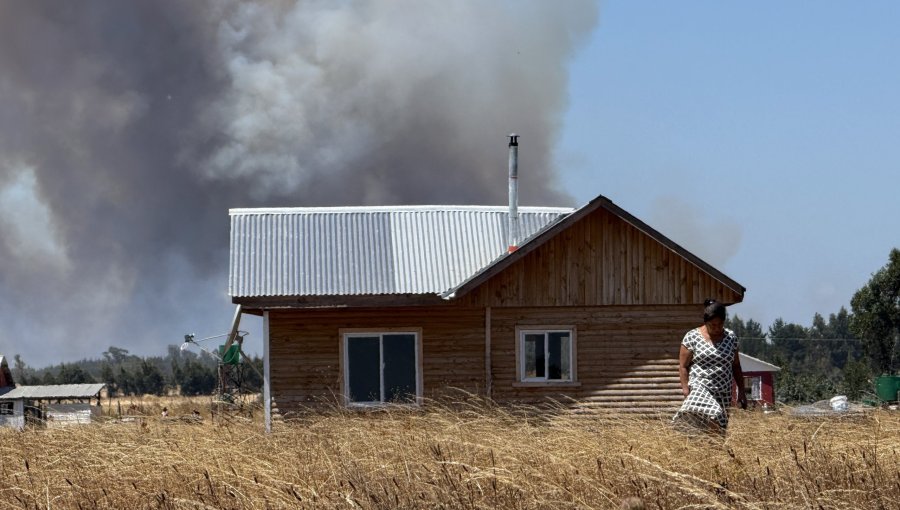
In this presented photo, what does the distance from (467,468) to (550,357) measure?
14.9 m

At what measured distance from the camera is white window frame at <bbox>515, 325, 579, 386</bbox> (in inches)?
904

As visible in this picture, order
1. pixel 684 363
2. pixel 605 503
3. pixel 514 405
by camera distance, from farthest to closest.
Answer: pixel 514 405, pixel 684 363, pixel 605 503

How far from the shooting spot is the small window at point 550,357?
23.1 meters

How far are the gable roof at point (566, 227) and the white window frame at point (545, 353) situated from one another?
1.35 m

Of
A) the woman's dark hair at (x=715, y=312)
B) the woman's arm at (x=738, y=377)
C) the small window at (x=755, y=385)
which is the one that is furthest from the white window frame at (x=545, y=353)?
the small window at (x=755, y=385)

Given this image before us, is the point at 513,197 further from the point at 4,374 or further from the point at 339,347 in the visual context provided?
the point at 4,374

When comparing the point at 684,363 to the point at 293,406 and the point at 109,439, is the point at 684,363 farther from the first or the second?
the point at 293,406

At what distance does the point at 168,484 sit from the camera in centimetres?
945

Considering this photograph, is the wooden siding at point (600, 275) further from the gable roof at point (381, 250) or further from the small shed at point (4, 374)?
the small shed at point (4, 374)

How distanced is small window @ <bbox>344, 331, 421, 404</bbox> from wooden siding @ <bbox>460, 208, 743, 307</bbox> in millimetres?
1500

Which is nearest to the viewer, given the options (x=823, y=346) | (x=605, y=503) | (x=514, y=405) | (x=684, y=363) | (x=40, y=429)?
(x=605, y=503)

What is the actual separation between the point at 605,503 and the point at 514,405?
47.6 ft

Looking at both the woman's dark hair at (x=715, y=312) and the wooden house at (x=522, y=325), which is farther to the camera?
the wooden house at (x=522, y=325)

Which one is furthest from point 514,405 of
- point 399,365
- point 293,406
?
point 293,406
